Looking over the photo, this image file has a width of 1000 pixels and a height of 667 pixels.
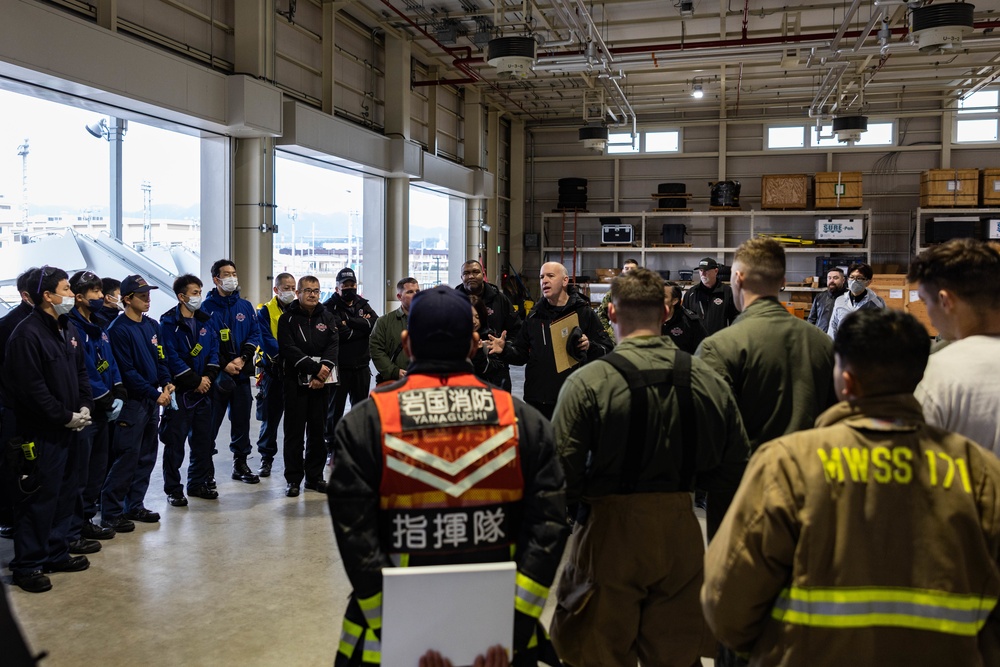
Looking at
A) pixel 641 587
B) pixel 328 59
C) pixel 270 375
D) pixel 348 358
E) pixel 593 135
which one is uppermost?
pixel 328 59

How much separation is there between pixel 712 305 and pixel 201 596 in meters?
4.75

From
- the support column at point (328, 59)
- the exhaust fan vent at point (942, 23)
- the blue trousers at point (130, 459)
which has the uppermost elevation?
the support column at point (328, 59)

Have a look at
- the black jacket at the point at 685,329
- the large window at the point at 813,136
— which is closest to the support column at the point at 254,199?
the black jacket at the point at 685,329

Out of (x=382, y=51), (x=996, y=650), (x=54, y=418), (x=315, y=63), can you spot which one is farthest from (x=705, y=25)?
(x=996, y=650)

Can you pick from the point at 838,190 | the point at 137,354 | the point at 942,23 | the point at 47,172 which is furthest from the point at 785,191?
the point at 137,354

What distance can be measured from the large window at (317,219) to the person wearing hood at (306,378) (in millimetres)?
4593

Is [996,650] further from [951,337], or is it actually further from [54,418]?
[54,418]

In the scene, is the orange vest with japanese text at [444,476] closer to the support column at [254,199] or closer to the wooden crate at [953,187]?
the support column at [254,199]

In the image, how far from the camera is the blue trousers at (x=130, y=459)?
201 inches

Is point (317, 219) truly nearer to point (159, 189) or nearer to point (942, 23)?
point (159, 189)

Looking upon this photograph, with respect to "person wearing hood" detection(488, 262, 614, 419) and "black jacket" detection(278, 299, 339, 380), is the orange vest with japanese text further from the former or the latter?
"black jacket" detection(278, 299, 339, 380)

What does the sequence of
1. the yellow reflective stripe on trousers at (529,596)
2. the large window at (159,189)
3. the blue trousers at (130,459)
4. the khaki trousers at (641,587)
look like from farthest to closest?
the large window at (159,189), the blue trousers at (130,459), the khaki trousers at (641,587), the yellow reflective stripe on trousers at (529,596)

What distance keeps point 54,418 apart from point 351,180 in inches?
355

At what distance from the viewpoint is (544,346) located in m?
5.20
